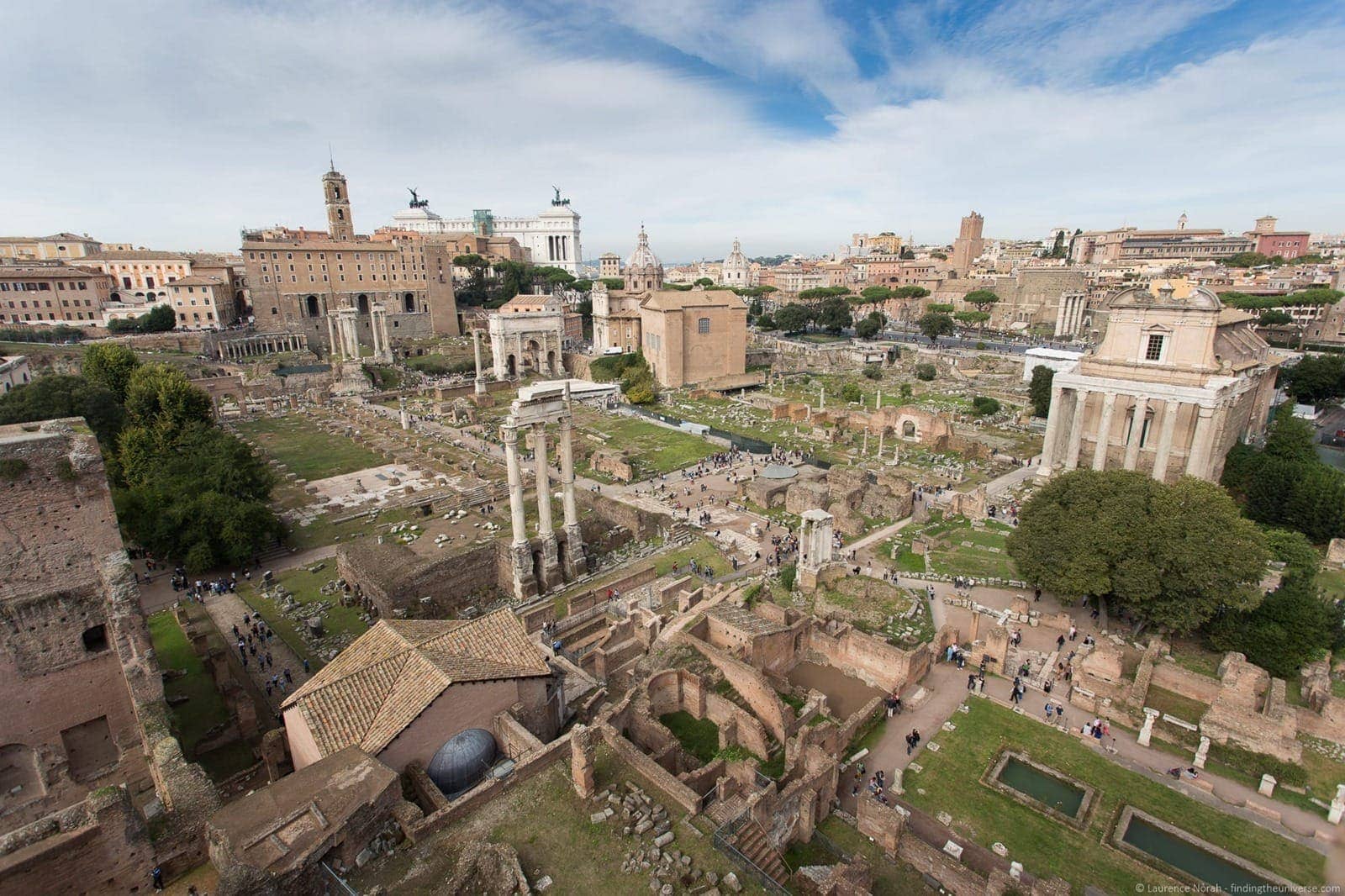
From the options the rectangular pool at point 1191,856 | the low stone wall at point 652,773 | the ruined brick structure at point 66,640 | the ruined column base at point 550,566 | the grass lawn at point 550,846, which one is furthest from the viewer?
the ruined column base at point 550,566

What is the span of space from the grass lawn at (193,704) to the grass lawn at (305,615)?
2532 mm

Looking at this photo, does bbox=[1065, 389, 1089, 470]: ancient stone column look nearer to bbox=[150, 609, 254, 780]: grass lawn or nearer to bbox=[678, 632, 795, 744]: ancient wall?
bbox=[678, 632, 795, 744]: ancient wall

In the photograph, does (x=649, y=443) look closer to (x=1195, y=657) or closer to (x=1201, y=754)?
(x=1195, y=657)

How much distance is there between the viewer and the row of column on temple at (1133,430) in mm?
32250

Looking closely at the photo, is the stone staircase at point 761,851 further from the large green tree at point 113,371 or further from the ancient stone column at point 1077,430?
the large green tree at point 113,371

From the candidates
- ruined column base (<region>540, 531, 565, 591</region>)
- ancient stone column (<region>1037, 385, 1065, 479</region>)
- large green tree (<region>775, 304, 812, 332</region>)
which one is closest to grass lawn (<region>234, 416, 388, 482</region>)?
ruined column base (<region>540, 531, 565, 591</region>)

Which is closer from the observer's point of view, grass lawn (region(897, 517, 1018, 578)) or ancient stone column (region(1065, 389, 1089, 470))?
grass lawn (region(897, 517, 1018, 578))

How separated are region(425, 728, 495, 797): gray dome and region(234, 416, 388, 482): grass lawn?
3241 centimetres

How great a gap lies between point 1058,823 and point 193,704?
2274 centimetres

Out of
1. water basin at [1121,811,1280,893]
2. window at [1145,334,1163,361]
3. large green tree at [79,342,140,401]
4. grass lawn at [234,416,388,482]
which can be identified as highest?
window at [1145,334,1163,361]

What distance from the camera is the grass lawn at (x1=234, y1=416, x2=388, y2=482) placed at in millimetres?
42062

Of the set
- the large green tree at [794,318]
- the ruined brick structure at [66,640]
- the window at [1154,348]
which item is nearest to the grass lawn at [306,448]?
the ruined brick structure at [66,640]

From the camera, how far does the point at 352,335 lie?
2803 inches

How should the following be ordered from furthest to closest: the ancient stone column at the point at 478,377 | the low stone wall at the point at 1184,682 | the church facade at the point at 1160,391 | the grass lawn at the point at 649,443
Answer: the ancient stone column at the point at 478,377 < the grass lawn at the point at 649,443 < the church facade at the point at 1160,391 < the low stone wall at the point at 1184,682
